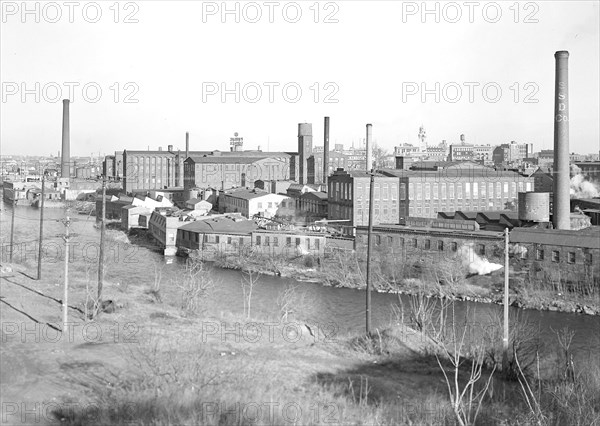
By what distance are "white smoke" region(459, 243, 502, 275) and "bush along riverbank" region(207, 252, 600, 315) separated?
0.15m

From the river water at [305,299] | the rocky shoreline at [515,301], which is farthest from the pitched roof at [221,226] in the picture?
the rocky shoreline at [515,301]

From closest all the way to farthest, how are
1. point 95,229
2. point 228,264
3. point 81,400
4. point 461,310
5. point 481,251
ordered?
1. point 81,400
2. point 461,310
3. point 481,251
4. point 228,264
5. point 95,229

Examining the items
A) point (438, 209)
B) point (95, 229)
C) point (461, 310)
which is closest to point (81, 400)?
point (461, 310)

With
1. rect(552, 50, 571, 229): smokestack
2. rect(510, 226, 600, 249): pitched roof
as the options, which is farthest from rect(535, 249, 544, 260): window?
rect(552, 50, 571, 229): smokestack

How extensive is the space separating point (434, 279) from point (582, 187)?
24430 millimetres

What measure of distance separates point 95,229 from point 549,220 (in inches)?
898

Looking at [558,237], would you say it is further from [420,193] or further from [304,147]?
[304,147]

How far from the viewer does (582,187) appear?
41750 millimetres

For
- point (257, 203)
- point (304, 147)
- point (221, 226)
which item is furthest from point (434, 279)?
point (304, 147)

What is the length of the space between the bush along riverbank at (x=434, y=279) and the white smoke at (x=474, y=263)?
15 centimetres

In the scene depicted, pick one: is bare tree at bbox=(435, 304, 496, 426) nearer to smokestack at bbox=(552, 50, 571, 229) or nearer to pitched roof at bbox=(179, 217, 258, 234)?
smokestack at bbox=(552, 50, 571, 229)

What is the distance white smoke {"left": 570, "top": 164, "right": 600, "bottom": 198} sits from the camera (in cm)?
4122

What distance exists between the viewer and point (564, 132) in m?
23.9

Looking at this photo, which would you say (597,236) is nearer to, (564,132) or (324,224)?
(564,132)
